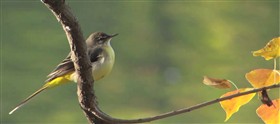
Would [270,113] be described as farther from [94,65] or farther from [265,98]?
[94,65]

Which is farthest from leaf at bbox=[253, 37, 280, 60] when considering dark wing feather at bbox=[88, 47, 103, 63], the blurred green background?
the blurred green background

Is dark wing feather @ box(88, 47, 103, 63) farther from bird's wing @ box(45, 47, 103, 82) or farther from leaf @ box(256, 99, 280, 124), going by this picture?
leaf @ box(256, 99, 280, 124)

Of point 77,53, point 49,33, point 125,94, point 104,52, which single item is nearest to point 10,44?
point 49,33

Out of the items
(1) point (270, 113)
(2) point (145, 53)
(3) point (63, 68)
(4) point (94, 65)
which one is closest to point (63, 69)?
(3) point (63, 68)

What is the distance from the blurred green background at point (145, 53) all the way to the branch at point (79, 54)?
3679mm

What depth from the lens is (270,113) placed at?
599mm

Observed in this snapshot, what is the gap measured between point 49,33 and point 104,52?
4.30m

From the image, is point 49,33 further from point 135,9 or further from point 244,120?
point 244,120

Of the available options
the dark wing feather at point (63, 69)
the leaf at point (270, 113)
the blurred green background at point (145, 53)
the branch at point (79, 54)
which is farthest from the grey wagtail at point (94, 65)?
the blurred green background at point (145, 53)

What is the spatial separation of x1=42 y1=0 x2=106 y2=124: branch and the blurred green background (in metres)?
3.68

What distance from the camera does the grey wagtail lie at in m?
1.54

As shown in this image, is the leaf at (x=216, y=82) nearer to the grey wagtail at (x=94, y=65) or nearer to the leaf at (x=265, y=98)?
the leaf at (x=265, y=98)

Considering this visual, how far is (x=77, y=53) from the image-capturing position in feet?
2.15

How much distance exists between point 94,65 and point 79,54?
3.26 feet
